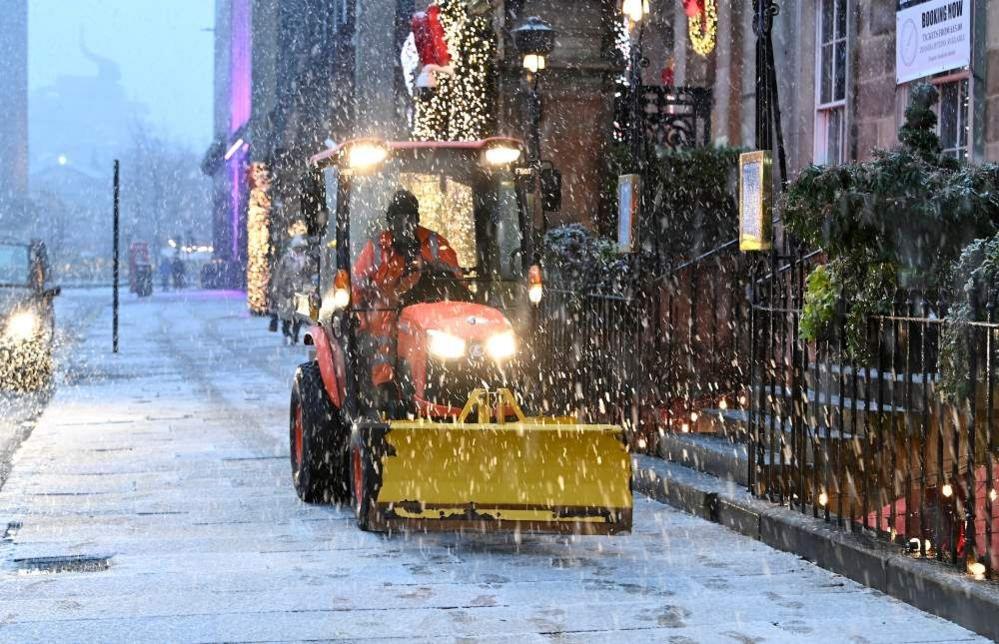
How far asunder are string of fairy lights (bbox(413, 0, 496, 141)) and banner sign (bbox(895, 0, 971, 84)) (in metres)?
7.61

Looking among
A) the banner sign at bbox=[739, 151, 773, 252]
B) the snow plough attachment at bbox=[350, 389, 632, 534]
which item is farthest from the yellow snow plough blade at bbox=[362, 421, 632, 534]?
the banner sign at bbox=[739, 151, 773, 252]

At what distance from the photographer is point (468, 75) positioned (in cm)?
2159

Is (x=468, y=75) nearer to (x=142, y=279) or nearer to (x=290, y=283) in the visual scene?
(x=290, y=283)

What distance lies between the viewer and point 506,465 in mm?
9055

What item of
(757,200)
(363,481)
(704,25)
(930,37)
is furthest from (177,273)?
(363,481)

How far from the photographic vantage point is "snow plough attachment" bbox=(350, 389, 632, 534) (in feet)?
29.5

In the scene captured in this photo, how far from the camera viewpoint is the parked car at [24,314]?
786 inches

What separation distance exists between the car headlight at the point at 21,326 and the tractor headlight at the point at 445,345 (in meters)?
11.4

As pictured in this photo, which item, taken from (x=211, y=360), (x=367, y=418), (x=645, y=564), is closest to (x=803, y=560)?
(x=645, y=564)

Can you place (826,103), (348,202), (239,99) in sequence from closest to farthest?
(348,202)
(826,103)
(239,99)

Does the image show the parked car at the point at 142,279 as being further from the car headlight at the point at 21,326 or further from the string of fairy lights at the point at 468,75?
the car headlight at the point at 21,326

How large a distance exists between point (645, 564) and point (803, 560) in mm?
927

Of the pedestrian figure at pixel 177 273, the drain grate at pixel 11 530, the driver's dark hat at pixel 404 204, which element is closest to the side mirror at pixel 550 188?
the driver's dark hat at pixel 404 204

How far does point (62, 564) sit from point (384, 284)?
2898mm
